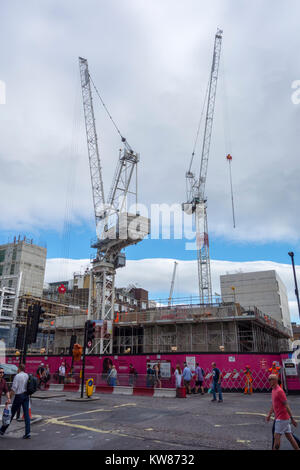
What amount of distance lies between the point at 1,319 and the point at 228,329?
5057 cm

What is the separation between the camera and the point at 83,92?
53.3 meters

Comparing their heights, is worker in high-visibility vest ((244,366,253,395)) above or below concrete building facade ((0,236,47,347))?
below

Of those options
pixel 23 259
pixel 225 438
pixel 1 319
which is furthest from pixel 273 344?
pixel 23 259

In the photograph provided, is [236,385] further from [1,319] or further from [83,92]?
[1,319]

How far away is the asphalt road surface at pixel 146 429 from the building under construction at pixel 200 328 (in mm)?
19318

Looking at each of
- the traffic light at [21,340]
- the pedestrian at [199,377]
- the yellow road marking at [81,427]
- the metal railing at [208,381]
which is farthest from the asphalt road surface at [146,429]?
the metal railing at [208,381]

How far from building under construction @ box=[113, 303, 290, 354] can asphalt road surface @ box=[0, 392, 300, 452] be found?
1932cm

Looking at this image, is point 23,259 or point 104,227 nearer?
point 104,227

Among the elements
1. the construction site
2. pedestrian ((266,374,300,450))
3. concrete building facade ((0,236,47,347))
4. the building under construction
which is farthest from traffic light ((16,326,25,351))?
concrete building facade ((0,236,47,347))

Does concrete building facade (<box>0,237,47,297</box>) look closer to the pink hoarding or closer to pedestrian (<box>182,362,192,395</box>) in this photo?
the pink hoarding

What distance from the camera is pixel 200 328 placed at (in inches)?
1374

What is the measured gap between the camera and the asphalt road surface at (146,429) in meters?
7.61

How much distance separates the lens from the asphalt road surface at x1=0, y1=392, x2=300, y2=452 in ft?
25.0

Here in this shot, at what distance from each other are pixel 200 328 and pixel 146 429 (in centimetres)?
2632
